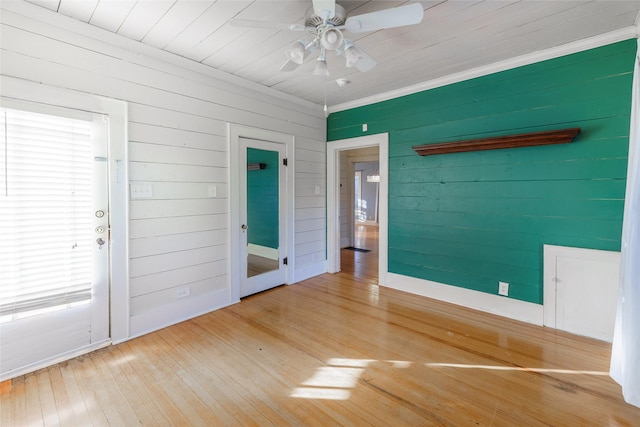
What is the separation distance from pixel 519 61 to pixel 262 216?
10.9 feet

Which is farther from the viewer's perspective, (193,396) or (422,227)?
(422,227)

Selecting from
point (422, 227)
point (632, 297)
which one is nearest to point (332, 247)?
point (422, 227)

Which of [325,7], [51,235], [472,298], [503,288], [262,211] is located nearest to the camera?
[325,7]

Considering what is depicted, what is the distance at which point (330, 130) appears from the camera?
4633 millimetres

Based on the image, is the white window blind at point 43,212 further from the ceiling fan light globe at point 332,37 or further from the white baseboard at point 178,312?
the ceiling fan light globe at point 332,37

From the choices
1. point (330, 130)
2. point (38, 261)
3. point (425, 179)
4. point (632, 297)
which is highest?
point (330, 130)

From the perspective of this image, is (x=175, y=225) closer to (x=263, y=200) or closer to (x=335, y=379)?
(x=263, y=200)

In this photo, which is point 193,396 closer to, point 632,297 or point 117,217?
point 117,217

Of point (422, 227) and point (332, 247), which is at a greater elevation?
point (422, 227)

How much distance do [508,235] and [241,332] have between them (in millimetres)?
2923

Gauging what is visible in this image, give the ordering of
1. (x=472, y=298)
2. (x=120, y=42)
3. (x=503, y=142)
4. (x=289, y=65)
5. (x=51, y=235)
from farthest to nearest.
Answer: (x=472, y=298)
(x=503, y=142)
(x=120, y=42)
(x=289, y=65)
(x=51, y=235)

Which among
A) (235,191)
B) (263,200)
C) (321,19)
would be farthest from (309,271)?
(321,19)

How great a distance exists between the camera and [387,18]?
1.72 meters

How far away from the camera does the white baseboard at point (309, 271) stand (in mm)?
4262
